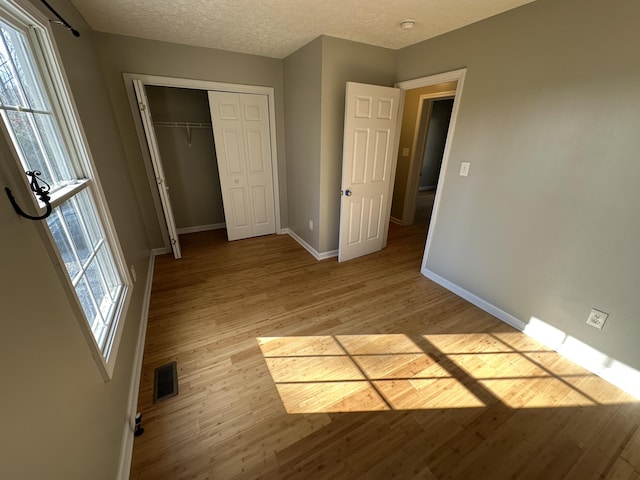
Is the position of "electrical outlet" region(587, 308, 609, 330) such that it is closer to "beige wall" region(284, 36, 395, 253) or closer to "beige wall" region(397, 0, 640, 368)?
"beige wall" region(397, 0, 640, 368)

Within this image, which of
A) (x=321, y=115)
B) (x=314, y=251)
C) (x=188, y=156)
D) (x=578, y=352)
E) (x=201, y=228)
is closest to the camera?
(x=578, y=352)

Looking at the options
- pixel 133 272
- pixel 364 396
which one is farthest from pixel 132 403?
pixel 364 396

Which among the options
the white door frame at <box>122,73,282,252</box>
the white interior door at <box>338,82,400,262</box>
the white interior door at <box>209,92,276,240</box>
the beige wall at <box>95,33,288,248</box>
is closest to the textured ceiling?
the beige wall at <box>95,33,288,248</box>

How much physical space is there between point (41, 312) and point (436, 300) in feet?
9.03

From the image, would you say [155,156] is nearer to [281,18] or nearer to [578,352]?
[281,18]

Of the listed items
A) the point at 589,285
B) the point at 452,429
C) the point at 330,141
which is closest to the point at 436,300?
the point at 589,285

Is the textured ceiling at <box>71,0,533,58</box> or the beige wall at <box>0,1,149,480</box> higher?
the textured ceiling at <box>71,0,533,58</box>

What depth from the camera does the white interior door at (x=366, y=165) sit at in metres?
2.68

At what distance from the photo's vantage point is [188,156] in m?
3.83

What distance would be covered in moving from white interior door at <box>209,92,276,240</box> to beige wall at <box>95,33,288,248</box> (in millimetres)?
234

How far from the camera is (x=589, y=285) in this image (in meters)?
1.77

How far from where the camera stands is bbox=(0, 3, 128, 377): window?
1.08m

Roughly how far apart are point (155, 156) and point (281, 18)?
1.98 metres

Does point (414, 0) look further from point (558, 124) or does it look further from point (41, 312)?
point (41, 312)
